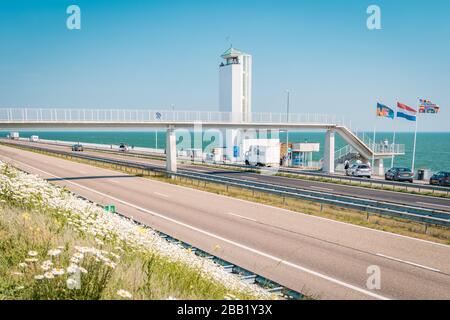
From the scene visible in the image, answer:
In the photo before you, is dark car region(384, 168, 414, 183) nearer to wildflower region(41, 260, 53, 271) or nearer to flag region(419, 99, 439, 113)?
flag region(419, 99, 439, 113)

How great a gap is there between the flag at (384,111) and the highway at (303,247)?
28.7 meters

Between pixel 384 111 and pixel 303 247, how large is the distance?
35745 mm

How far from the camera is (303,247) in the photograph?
43.0 ft

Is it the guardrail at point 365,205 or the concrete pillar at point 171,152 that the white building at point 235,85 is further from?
the guardrail at point 365,205

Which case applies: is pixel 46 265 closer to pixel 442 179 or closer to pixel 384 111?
pixel 442 179

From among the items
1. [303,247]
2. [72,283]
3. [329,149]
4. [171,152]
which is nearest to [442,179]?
[329,149]

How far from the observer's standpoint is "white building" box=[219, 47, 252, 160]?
2045 inches

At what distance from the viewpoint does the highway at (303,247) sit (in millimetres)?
9754

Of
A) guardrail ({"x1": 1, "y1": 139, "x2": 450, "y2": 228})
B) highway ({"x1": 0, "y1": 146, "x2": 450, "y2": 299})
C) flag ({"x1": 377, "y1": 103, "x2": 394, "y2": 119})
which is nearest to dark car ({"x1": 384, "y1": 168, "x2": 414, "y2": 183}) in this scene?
flag ({"x1": 377, "y1": 103, "x2": 394, "y2": 119})

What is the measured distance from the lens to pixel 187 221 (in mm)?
16953

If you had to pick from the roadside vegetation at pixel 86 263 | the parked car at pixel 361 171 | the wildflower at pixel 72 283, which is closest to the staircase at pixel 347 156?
the parked car at pixel 361 171
